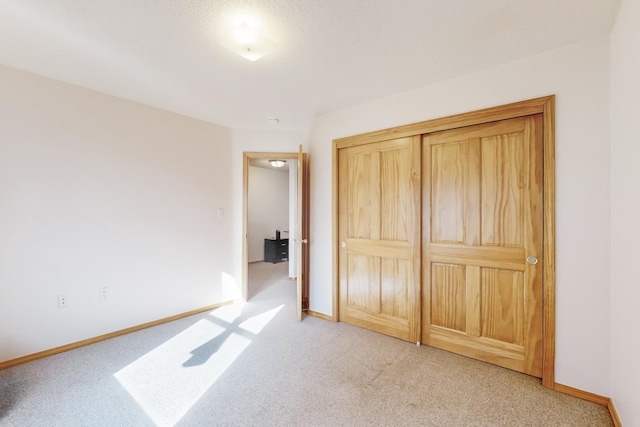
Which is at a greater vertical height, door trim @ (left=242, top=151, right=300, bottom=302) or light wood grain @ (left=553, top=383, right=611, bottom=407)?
door trim @ (left=242, top=151, right=300, bottom=302)

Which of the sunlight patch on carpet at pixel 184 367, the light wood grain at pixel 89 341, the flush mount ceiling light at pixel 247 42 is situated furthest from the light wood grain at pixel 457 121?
the light wood grain at pixel 89 341

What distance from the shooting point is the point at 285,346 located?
8.52 feet

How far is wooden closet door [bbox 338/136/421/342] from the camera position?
268 cm

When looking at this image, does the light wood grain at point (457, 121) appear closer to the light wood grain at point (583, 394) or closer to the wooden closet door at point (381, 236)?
the wooden closet door at point (381, 236)

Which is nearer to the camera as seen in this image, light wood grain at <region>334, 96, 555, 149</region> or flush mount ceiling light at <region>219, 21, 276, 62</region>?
flush mount ceiling light at <region>219, 21, 276, 62</region>

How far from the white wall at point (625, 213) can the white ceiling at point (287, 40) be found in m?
0.28

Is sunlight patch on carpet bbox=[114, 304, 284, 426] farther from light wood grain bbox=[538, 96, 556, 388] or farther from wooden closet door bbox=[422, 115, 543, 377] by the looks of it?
light wood grain bbox=[538, 96, 556, 388]

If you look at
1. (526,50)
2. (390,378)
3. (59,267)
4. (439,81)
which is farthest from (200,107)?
(390,378)

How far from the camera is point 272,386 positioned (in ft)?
6.51

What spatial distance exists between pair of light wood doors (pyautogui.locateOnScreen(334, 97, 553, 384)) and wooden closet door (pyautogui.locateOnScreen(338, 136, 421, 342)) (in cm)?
1

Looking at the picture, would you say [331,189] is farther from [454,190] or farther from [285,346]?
[285,346]

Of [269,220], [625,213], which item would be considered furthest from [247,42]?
[269,220]

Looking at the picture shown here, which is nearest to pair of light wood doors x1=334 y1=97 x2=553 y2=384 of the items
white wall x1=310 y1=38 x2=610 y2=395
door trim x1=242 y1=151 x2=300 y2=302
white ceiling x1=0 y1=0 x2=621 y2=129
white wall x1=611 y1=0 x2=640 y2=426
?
white wall x1=310 y1=38 x2=610 y2=395

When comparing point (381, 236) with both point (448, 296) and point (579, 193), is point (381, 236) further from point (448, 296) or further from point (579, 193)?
point (579, 193)
